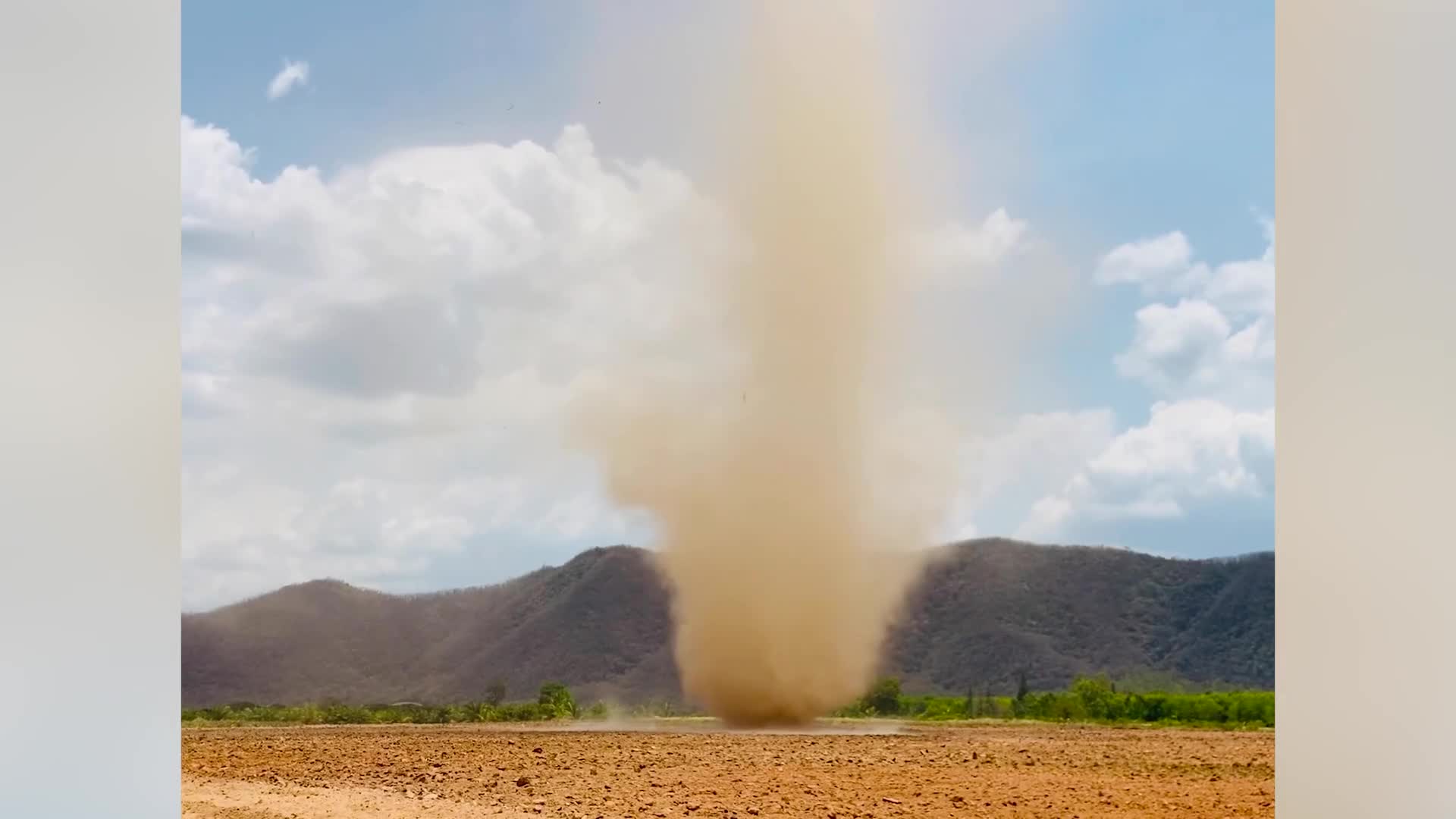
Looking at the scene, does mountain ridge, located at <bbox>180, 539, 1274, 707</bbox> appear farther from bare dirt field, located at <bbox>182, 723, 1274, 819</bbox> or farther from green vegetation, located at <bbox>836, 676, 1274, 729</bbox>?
bare dirt field, located at <bbox>182, 723, 1274, 819</bbox>

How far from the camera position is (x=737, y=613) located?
1384cm

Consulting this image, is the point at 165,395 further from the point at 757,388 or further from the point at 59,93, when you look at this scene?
the point at 757,388

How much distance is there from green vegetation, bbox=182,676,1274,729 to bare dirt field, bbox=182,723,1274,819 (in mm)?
1350

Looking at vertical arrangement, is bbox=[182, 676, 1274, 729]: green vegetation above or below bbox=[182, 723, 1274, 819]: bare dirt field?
below

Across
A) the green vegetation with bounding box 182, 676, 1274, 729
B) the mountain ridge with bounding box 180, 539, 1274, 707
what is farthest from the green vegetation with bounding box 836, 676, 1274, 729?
the mountain ridge with bounding box 180, 539, 1274, 707

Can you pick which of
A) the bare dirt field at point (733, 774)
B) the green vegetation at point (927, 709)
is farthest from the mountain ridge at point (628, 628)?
the bare dirt field at point (733, 774)

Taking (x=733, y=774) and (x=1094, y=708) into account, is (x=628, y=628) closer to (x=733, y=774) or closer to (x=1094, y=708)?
(x=1094, y=708)

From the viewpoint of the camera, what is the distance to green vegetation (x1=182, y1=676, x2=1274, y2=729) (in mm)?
14641

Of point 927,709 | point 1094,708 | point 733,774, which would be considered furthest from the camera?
point 927,709

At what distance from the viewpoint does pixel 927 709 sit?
15.0m

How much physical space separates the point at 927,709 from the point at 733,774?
5.19 metres

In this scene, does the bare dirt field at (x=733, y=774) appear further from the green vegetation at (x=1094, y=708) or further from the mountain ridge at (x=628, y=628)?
the mountain ridge at (x=628, y=628)

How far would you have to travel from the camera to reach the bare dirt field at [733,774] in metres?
9.51

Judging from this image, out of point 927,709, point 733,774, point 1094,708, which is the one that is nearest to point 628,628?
point 927,709
